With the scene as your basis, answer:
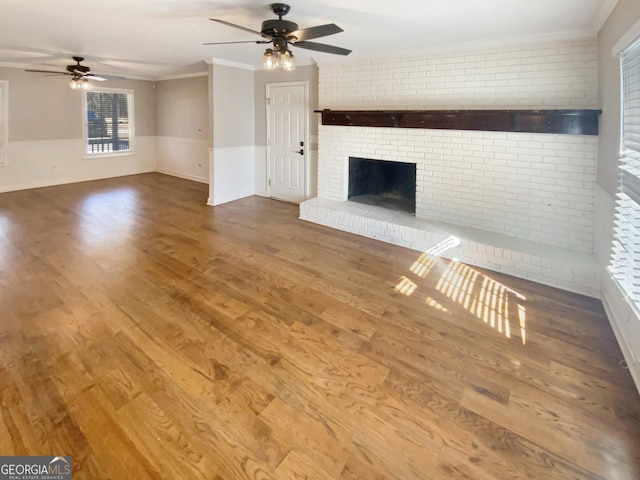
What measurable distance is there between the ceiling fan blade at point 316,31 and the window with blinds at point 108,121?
23.5 feet

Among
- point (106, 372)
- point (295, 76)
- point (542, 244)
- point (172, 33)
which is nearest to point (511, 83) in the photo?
point (542, 244)

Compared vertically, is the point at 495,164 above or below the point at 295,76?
below

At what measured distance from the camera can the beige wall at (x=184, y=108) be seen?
7.89 meters

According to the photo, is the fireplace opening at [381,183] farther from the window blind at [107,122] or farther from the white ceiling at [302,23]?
the window blind at [107,122]

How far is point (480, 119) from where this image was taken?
398 centimetres

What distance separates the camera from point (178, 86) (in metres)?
8.31

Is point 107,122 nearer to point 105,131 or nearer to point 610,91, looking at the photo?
point 105,131

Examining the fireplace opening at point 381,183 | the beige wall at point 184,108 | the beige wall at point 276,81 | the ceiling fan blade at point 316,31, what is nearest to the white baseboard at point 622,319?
the fireplace opening at point 381,183

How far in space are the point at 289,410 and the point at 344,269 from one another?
1968mm

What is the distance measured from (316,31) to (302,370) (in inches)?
102

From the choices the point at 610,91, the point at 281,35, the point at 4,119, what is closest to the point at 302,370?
the point at 281,35

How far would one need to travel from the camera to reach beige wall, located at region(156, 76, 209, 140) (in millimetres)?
7887

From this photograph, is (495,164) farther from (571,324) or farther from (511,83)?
(571,324)

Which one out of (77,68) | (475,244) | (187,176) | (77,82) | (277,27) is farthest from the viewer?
(187,176)
